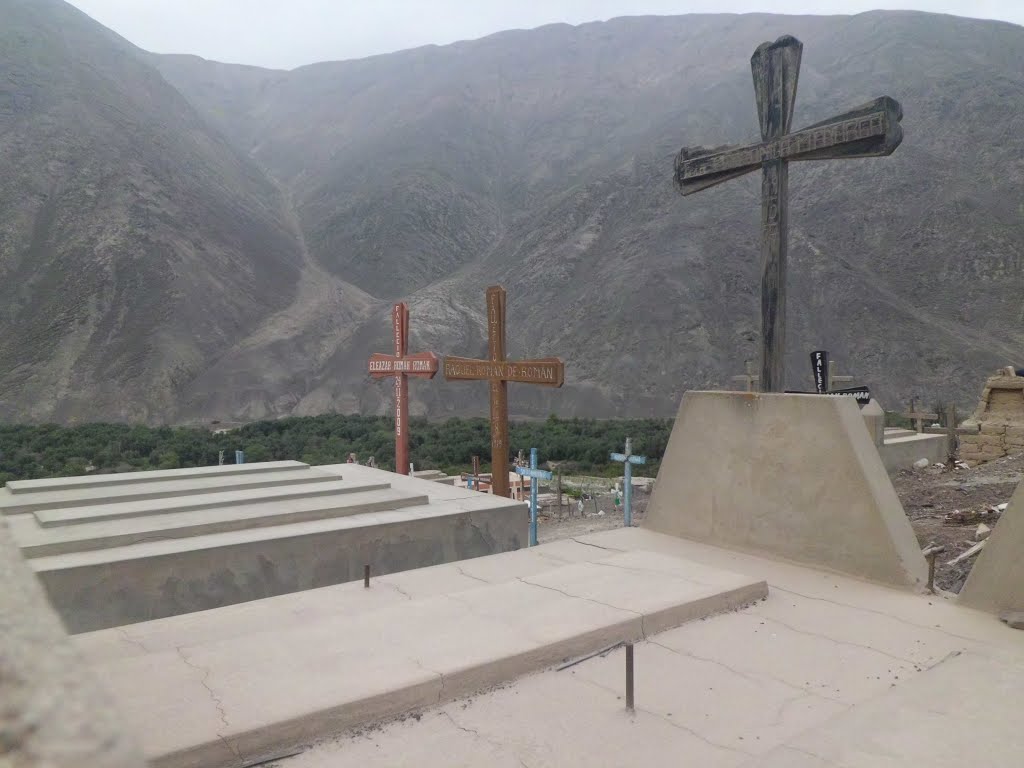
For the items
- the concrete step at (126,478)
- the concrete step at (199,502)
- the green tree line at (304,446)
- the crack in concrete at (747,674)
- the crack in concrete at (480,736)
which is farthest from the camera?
the green tree line at (304,446)

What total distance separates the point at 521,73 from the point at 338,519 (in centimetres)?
8783

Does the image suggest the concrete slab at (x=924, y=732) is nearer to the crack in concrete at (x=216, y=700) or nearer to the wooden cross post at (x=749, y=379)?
the crack in concrete at (x=216, y=700)

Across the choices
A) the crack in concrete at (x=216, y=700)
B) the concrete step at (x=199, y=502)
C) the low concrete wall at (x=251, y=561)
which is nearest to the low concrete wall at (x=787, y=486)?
the low concrete wall at (x=251, y=561)

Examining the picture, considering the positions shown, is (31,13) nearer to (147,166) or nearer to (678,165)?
(147,166)

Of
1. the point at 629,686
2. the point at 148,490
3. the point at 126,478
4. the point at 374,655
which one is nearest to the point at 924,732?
the point at 629,686

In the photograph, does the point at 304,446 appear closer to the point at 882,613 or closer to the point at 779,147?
the point at 779,147

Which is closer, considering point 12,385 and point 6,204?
point 12,385

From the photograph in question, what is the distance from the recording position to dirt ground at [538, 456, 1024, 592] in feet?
22.0

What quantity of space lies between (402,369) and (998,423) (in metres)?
Answer: 12.7

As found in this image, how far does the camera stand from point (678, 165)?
18.4ft

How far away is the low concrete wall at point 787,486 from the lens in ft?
13.6

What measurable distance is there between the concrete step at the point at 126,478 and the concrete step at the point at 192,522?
1.07m

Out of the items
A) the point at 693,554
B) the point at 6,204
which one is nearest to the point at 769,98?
the point at 693,554

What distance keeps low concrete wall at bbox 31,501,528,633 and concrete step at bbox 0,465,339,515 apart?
1623mm
